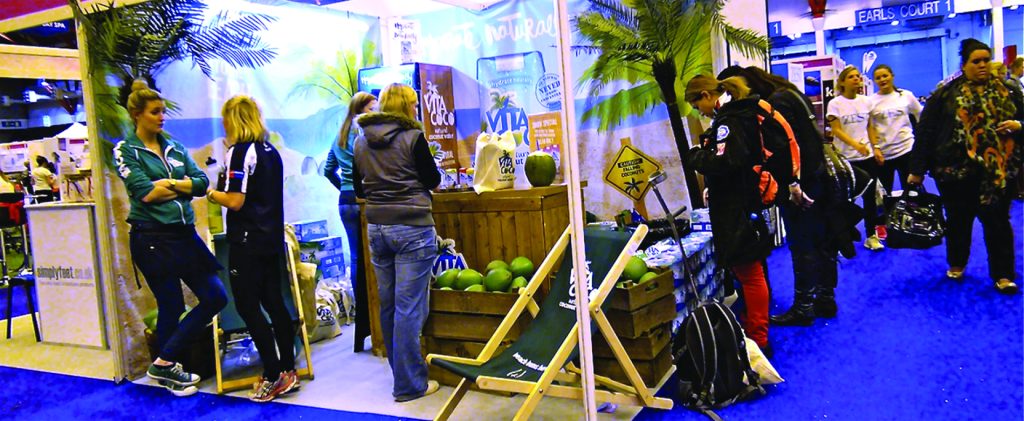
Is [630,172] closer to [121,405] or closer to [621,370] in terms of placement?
[621,370]

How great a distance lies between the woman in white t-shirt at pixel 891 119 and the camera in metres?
5.75

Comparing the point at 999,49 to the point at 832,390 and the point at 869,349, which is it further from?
the point at 832,390

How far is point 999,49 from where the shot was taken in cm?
776

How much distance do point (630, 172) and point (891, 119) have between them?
2.26 metres

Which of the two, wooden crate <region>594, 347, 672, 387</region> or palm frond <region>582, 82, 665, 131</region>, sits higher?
palm frond <region>582, 82, 665, 131</region>

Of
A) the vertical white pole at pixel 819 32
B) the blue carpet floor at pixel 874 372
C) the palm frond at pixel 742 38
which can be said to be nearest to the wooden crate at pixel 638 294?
the blue carpet floor at pixel 874 372

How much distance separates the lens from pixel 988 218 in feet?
14.3

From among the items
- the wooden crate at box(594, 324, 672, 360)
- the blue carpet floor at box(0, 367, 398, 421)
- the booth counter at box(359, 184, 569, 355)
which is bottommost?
the blue carpet floor at box(0, 367, 398, 421)

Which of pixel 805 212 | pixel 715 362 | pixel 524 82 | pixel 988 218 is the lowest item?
pixel 715 362

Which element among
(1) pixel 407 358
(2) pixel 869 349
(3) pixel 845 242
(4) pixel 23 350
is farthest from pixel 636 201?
(4) pixel 23 350

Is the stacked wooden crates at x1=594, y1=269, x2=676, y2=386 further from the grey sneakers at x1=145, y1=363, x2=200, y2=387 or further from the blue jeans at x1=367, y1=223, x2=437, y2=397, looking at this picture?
the grey sneakers at x1=145, y1=363, x2=200, y2=387

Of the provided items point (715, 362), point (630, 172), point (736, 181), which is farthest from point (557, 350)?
point (630, 172)

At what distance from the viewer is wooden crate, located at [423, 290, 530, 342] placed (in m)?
3.56

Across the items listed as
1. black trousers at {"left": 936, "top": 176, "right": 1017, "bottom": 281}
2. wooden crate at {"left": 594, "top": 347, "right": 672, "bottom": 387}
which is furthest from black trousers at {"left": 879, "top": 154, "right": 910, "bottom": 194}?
wooden crate at {"left": 594, "top": 347, "right": 672, "bottom": 387}
